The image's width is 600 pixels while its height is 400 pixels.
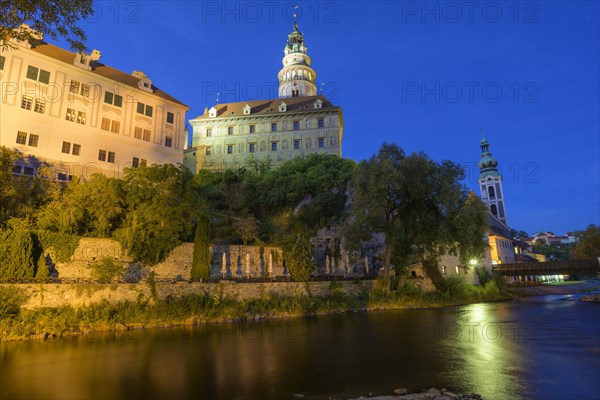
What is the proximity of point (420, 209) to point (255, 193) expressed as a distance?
24.8 meters

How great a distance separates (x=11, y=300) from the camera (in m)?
18.6

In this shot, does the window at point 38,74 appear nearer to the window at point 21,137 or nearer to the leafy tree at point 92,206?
the window at point 21,137

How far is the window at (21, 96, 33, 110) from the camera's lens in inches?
1355

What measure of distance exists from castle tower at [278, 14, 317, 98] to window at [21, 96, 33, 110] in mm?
56552

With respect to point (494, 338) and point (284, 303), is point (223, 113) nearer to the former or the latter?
point (284, 303)

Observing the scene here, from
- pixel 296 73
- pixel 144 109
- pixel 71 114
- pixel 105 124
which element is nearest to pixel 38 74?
pixel 71 114

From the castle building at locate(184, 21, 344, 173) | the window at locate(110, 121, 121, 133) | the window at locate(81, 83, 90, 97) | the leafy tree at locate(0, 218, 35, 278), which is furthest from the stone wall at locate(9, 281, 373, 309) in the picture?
the castle building at locate(184, 21, 344, 173)

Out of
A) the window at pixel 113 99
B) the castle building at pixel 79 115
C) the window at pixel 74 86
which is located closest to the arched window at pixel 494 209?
the castle building at pixel 79 115

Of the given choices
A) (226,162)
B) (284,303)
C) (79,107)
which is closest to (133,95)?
(79,107)

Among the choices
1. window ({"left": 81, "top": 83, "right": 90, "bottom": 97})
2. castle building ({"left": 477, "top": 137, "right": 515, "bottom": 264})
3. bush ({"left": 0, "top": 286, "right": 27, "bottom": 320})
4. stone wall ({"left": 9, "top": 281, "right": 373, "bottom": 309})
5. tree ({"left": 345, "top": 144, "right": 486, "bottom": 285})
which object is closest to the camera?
bush ({"left": 0, "top": 286, "right": 27, "bottom": 320})

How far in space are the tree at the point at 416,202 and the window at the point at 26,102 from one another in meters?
33.5

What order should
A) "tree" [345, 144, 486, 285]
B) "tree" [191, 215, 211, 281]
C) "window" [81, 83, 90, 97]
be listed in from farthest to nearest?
"window" [81, 83, 90, 97] < "tree" [345, 144, 486, 285] < "tree" [191, 215, 211, 281]

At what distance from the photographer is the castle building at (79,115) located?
112ft

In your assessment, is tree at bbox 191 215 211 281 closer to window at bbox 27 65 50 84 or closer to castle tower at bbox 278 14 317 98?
window at bbox 27 65 50 84
